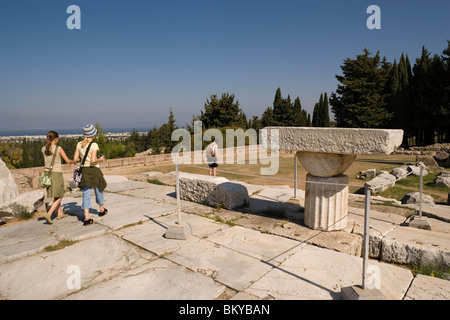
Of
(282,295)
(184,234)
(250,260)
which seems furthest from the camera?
(184,234)

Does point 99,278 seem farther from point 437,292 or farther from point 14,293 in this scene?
point 437,292

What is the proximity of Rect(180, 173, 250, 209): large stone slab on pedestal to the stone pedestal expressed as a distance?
5.59 feet

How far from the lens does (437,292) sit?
8.73 ft

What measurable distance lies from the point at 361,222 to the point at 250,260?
7.88ft

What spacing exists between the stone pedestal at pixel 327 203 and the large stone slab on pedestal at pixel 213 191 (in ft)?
5.59

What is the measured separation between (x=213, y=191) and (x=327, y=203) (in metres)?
2.42

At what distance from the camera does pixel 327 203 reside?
4.23 metres

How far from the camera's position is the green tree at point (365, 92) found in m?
28.3

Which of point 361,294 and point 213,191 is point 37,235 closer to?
point 213,191

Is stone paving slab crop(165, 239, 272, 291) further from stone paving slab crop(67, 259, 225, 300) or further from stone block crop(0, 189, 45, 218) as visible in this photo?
stone block crop(0, 189, 45, 218)

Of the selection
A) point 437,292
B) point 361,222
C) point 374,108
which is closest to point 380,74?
point 374,108

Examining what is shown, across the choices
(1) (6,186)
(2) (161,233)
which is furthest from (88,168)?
(1) (6,186)

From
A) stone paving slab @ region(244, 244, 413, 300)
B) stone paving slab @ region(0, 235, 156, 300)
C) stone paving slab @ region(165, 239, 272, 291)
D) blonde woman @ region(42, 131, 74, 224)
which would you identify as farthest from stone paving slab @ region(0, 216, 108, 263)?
stone paving slab @ region(244, 244, 413, 300)

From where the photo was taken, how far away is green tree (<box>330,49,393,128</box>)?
1113 inches
